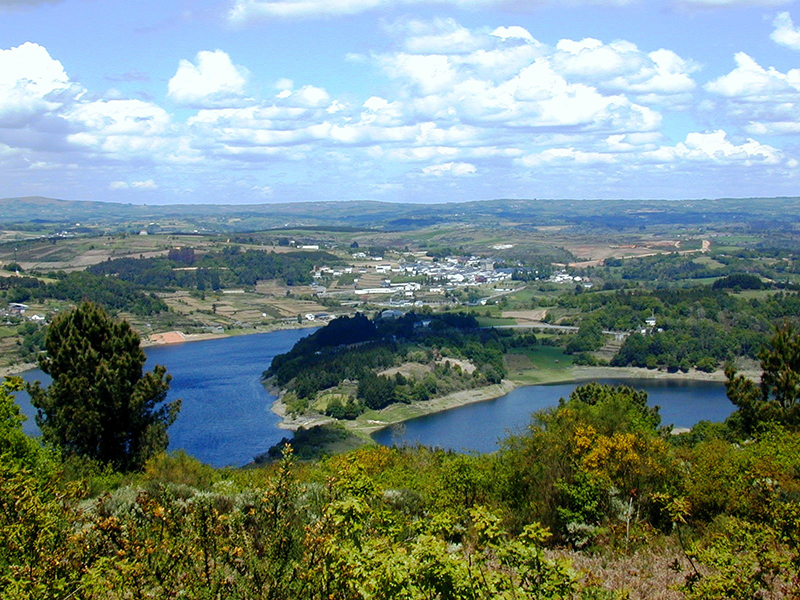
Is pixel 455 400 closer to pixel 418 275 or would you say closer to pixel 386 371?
pixel 386 371

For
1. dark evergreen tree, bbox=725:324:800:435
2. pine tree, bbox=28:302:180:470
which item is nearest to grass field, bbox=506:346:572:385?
dark evergreen tree, bbox=725:324:800:435

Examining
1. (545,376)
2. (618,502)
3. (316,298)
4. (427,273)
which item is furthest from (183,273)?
(618,502)

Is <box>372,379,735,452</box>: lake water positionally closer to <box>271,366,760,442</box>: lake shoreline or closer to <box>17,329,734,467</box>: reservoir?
<box>17,329,734,467</box>: reservoir

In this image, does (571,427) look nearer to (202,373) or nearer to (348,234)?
(202,373)

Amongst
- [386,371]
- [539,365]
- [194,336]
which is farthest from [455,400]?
[194,336]

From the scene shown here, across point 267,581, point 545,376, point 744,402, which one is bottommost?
point 545,376

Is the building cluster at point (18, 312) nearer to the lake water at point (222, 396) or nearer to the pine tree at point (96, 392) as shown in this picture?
the lake water at point (222, 396)
